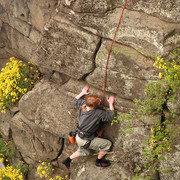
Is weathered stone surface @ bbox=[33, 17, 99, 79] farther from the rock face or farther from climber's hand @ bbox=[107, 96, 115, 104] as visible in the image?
climber's hand @ bbox=[107, 96, 115, 104]

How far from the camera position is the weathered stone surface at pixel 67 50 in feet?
17.4

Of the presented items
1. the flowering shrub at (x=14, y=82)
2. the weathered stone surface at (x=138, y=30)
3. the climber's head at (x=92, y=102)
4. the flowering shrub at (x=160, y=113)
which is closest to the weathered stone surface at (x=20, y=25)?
the flowering shrub at (x=14, y=82)

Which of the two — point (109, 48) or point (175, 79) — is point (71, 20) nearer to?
point (109, 48)

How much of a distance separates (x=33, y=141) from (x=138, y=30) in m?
4.79

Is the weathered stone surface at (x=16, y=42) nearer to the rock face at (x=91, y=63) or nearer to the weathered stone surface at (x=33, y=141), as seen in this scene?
the rock face at (x=91, y=63)

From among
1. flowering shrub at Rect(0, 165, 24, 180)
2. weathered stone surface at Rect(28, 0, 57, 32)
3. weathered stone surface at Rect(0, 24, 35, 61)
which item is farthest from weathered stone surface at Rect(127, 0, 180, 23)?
flowering shrub at Rect(0, 165, 24, 180)

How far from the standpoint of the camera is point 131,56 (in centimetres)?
494

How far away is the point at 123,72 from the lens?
16.9 feet

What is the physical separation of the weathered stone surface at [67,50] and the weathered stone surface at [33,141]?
216cm

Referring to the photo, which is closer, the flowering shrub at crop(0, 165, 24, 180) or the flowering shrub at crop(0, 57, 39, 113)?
the flowering shrub at crop(0, 57, 39, 113)

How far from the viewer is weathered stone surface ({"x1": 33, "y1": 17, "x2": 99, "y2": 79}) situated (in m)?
5.31

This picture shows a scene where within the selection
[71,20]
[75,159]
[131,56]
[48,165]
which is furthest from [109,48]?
[48,165]

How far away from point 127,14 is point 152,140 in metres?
2.54

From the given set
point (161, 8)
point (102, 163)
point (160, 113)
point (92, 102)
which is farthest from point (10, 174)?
point (161, 8)
